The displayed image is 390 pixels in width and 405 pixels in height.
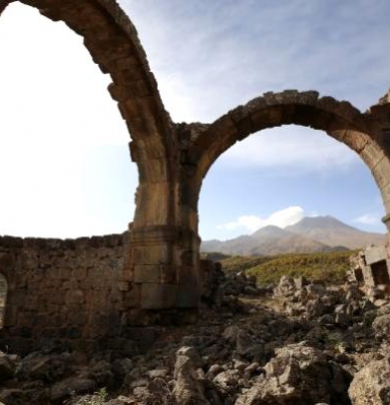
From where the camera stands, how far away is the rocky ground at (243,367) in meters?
2.87

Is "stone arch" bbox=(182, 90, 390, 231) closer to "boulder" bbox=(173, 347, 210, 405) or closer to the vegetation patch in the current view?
"boulder" bbox=(173, 347, 210, 405)

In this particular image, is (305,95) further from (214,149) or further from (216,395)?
(216,395)

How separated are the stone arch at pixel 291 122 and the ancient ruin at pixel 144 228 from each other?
2 cm

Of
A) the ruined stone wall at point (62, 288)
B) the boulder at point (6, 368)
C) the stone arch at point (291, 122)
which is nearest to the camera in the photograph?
the boulder at point (6, 368)

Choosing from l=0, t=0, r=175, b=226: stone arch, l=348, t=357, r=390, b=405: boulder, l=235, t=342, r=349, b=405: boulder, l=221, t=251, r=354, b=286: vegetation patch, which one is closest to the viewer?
l=348, t=357, r=390, b=405: boulder

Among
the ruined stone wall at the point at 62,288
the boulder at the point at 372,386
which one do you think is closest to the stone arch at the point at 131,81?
the ruined stone wall at the point at 62,288

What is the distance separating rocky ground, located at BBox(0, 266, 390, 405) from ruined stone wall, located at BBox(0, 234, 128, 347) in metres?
0.63

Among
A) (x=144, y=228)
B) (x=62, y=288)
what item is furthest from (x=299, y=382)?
(x=62, y=288)

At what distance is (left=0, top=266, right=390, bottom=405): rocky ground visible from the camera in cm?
287

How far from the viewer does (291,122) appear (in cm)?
734

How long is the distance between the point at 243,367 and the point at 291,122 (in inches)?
193

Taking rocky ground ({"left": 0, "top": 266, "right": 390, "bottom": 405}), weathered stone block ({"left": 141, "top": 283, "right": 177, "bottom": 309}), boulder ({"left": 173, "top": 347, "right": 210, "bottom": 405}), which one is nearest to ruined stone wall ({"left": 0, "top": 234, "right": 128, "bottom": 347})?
weathered stone block ({"left": 141, "top": 283, "right": 177, "bottom": 309})

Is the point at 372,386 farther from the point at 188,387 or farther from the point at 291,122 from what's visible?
the point at 291,122

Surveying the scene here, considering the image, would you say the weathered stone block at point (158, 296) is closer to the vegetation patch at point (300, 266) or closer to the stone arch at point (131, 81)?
the stone arch at point (131, 81)
